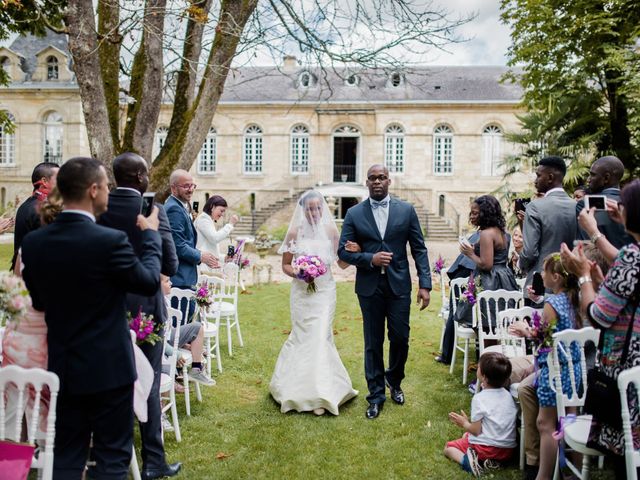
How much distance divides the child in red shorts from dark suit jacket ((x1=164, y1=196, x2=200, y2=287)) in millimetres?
3205

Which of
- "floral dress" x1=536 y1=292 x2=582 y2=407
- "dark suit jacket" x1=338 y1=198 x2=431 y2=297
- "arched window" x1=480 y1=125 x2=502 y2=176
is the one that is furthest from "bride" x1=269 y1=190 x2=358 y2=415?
"arched window" x1=480 y1=125 x2=502 y2=176

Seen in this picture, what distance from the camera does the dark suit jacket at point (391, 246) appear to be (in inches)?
222

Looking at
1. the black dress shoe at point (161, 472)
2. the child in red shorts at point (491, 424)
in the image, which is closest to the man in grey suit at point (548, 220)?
the child in red shorts at point (491, 424)

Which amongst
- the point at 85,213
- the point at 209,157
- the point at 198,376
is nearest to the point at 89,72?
the point at 198,376

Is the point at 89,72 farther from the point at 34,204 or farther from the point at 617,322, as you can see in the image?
the point at 617,322

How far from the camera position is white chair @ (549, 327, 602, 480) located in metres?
3.46

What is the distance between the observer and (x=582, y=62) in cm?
1529

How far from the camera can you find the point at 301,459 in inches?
180

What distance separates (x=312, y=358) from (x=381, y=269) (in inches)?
44.4

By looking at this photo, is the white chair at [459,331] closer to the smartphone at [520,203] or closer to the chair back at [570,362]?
the smartphone at [520,203]

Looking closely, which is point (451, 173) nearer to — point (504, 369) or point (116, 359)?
point (504, 369)

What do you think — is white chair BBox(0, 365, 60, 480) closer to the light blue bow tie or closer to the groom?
the groom

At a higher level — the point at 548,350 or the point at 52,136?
the point at 52,136

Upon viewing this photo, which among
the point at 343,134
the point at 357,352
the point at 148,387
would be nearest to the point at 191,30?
the point at 357,352
